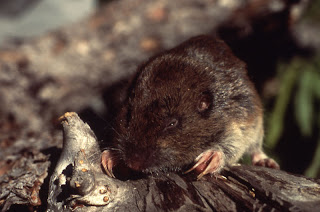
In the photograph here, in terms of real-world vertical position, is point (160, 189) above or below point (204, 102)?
below

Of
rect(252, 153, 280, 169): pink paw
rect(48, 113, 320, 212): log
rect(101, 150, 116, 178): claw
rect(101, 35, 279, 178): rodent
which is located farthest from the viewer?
rect(252, 153, 280, 169): pink paw

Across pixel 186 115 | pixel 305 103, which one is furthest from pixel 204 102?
pixel 305 103

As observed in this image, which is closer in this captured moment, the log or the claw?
the log

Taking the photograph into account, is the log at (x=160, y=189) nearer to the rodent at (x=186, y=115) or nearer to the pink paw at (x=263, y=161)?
the rodent at (x=186, y=115)

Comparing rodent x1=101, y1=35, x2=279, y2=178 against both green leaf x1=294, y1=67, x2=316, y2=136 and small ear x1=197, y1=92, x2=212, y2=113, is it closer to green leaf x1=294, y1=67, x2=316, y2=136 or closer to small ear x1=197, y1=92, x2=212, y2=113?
small ear x1=197, y1=92, x2=212, y2=113

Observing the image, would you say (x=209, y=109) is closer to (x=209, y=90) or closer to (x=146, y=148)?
(x=209, y=90)

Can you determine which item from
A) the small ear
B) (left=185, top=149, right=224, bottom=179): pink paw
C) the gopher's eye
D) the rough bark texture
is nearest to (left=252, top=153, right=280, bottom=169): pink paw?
(left=185, top=149, right=224, bottom=179): pink paw

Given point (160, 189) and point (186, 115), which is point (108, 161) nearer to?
point (160, 189)

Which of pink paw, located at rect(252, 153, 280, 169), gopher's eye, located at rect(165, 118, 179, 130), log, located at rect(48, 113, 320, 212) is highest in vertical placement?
gopher's eye, located at rect(165, 118, 179, 130)
